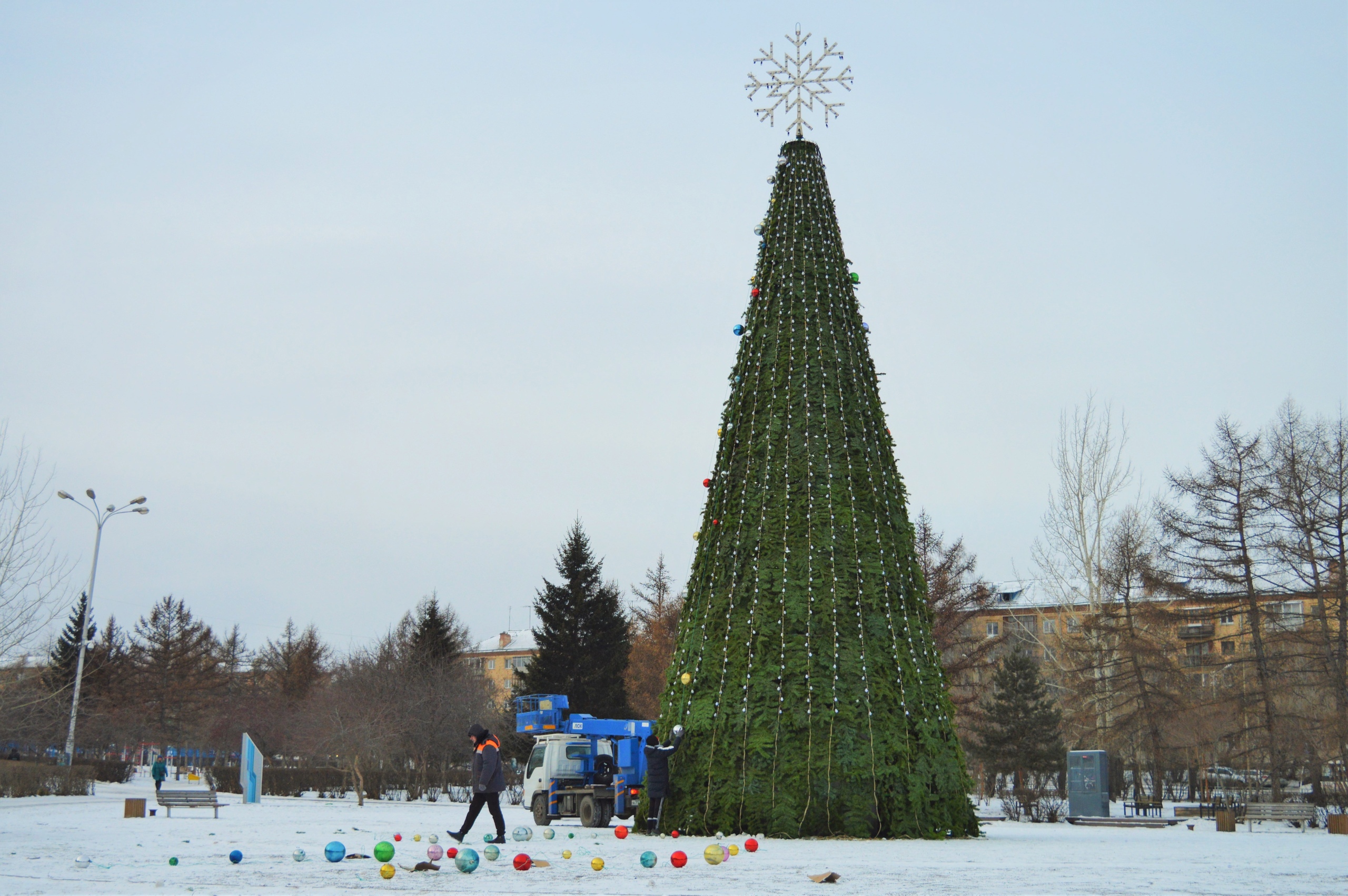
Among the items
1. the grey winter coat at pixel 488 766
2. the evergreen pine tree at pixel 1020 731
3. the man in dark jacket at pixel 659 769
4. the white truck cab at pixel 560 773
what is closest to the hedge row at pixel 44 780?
the white truck cab at pixel 560 773

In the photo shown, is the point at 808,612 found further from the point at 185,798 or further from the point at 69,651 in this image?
the point at 69,651

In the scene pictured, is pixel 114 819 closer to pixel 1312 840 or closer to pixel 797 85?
pixel 797 85

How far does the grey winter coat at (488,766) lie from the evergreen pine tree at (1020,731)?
24308mm

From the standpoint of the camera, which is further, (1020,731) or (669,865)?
(1020,731)

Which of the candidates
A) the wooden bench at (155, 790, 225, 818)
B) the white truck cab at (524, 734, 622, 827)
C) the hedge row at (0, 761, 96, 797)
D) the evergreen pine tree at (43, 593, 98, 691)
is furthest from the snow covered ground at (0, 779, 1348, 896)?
the evergreen pine tree at (43, 593, 98, 691)

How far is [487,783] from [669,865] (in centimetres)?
321

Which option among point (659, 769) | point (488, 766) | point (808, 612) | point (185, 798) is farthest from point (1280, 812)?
point (185, 798)

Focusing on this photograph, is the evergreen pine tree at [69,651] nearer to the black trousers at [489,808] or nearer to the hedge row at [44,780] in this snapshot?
the hedge row at [44,780]

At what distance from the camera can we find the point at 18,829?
15430mm

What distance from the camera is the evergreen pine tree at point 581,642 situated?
36938 mm

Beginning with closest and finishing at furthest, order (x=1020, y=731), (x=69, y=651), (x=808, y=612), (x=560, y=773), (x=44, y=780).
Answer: (x=808, y=612) → (x=560, y=773) → (x=44, y=780) → (x=1020, y=731) → (x=69, y=651)

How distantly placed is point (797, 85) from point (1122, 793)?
31.3 m

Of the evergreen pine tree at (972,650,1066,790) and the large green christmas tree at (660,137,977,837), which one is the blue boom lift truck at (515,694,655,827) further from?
the evergreen pine tree at (972,650,1066,790)

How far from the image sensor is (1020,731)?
34.3 meters
